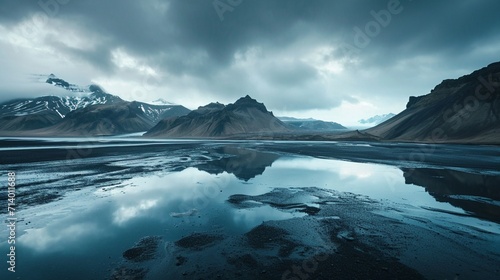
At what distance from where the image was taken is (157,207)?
65.6 ft

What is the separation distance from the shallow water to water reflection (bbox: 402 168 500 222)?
0.27 ft

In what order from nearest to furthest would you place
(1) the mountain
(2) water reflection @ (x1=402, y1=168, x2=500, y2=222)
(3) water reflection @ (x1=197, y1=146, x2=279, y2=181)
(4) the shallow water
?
(4) the shallow water
(2) water reflection @ (x1=402, y1=168, x2=500, y2=222)
(3) water reflection @ (x1=197, y1=146, x2=279, y2=181)
(1) the mountain

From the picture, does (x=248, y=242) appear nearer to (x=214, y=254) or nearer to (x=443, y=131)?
(x=214, y=254)

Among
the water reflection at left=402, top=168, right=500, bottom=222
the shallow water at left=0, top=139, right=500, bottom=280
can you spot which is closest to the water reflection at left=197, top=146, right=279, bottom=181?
the shallow water at left=0, top=139, right=500, bottom=280

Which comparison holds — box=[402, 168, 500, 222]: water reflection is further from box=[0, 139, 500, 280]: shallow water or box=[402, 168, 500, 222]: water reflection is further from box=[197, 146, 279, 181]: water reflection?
box=[197, 146, 279, 181]: water reflection

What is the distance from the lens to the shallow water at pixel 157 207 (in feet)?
40.0

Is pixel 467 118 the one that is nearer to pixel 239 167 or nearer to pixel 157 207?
pixel 239 167

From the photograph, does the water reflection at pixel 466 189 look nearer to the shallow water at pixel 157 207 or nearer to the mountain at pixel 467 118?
the shallow water at pixel 157 207

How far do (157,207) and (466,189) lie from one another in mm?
31180

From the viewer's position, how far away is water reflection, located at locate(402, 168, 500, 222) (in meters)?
19.3

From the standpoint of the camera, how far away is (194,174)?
120 feet

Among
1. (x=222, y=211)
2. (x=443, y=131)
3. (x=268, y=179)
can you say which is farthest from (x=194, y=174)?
(x=443, y=131)

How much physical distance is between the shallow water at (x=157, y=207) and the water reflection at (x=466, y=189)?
82mm

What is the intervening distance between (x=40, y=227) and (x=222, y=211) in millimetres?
11699
